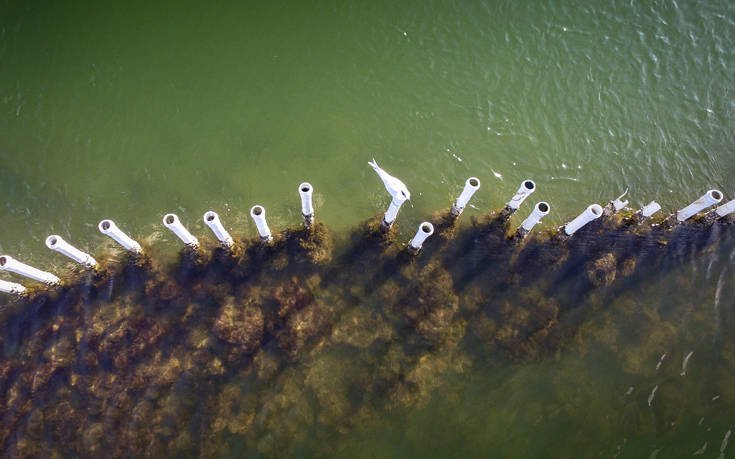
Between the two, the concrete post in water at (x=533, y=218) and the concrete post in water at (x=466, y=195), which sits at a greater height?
the concrete post in water at (x=466, y=195)

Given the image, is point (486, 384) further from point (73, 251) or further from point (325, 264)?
point (73, 251)

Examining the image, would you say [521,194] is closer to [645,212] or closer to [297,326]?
[645,212]

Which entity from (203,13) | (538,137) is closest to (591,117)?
(538,137)

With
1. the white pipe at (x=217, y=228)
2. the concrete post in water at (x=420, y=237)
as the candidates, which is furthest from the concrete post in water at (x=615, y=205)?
the white pipe at (x=217, y=228)

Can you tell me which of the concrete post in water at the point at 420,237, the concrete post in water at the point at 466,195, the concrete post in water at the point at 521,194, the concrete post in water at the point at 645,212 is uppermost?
the concrete post in water at the point at 466,195

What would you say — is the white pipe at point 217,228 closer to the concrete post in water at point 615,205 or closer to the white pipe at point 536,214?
the white pipe at point 536,214

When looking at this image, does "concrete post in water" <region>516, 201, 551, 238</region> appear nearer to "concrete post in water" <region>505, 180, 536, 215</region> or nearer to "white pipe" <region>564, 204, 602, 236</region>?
"concrete post in water" <region>505, 180, 536, 215</region>
